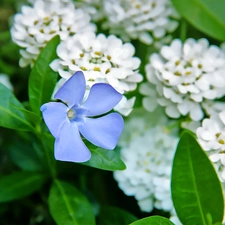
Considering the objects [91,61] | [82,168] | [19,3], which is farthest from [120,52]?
[19,3]

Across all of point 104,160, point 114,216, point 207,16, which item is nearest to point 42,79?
point 104,160

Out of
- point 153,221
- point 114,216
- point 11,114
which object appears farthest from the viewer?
point 114,216

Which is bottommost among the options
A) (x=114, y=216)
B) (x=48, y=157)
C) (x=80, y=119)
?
(x=114, y=216)

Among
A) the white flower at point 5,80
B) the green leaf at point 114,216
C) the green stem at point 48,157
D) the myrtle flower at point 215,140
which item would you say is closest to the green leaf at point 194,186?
the myrtle flower at point 215,140

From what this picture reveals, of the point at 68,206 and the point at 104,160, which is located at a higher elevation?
the point at 104,160

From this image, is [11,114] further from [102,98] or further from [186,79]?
[186,79]

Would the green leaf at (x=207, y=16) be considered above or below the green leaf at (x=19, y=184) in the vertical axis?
above

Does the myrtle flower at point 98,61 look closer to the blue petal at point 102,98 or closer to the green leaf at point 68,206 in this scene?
the blue petal at point 102,98

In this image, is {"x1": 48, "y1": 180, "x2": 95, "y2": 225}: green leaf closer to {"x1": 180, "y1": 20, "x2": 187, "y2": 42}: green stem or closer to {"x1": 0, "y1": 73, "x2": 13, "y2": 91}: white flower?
{"x1": 0, "y1": 73, "x2": 13, "y2": 91}: white flower
